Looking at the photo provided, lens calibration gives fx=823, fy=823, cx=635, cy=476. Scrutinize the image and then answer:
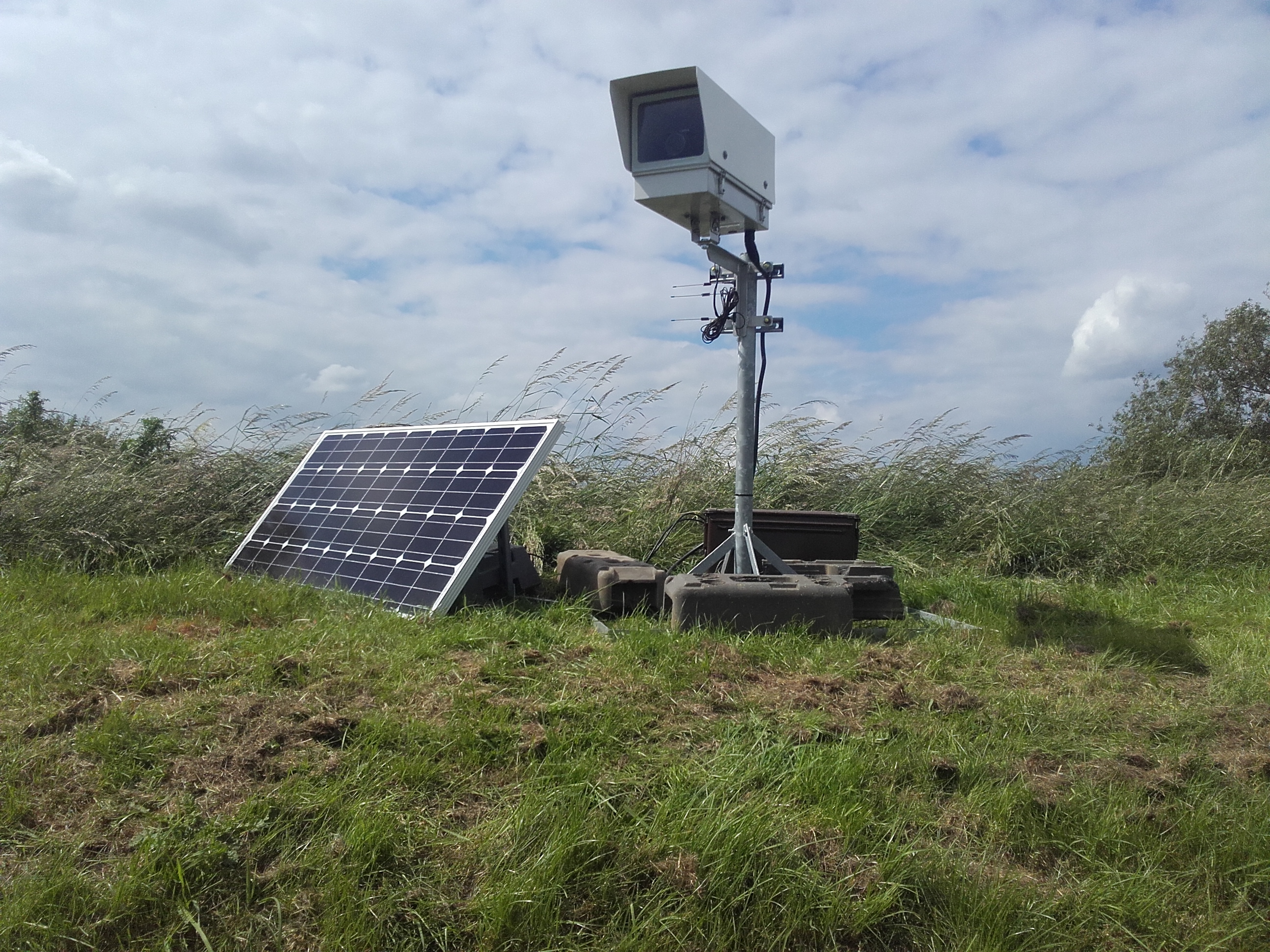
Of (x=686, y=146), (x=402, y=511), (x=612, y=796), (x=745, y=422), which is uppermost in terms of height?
(x=686, y=146)

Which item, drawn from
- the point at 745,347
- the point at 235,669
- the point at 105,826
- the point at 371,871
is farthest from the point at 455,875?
the point at 745,347

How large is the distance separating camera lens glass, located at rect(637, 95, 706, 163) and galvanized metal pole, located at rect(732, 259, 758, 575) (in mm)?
747

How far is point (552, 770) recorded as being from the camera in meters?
2.38

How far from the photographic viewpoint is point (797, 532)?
520 centimetres

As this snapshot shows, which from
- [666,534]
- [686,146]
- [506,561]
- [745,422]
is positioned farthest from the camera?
[666,534]

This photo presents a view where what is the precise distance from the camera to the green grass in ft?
6.15

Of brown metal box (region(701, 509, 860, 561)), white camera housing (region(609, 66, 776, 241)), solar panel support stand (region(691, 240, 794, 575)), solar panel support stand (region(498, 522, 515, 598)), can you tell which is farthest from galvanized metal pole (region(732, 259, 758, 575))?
solar panel support stand (region(498, 522, 515, 598))

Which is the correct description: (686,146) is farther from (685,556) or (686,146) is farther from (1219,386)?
(1219,386)

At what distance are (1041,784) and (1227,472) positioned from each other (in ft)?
34.9

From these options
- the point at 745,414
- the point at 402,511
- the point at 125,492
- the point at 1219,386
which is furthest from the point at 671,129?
the point at 1219,386

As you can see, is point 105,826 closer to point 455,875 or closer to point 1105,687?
point 455,875

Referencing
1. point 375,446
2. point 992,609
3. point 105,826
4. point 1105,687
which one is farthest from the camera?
point 375,446

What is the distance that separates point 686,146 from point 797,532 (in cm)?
241

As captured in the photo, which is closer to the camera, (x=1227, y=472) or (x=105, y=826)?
(x=105, y=826)
